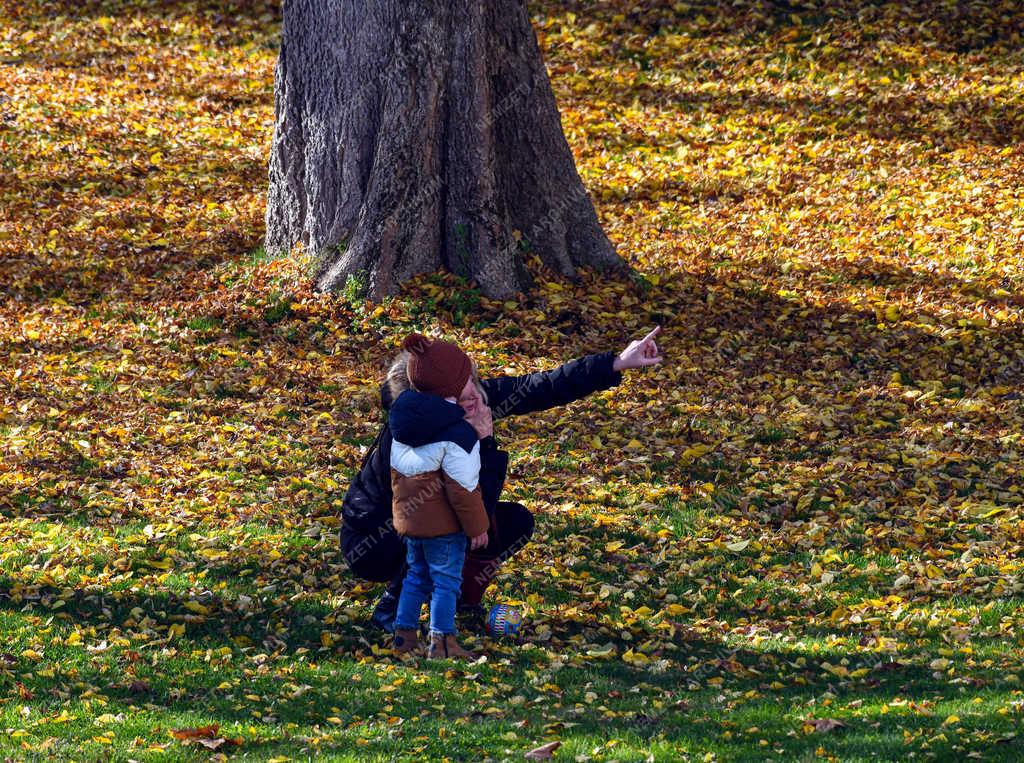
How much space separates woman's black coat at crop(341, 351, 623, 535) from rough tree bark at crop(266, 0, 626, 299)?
15.5 feet

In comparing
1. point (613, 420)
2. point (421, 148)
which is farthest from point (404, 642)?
point (421, 148)

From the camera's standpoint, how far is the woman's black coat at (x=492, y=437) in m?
6.07

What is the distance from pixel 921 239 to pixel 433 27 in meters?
5.21

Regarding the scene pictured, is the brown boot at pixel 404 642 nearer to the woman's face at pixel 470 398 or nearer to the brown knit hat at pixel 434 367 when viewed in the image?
the woman's face at pixel 470 398

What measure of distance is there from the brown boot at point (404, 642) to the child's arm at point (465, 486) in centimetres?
69

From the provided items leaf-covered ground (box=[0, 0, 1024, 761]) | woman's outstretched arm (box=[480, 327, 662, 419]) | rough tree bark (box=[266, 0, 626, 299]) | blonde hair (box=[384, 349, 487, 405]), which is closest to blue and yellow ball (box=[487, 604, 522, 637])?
leaf-covered ground (box=[0, 0, 1024, 761])

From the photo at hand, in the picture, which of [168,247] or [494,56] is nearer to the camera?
[494,56]

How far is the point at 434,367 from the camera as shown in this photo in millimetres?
5730

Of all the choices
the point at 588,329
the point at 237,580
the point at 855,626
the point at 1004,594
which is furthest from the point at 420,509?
the point at 588,329

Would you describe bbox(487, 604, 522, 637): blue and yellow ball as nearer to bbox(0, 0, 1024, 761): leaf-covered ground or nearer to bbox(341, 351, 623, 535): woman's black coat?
bbox(0, 0, 1024, 761): leaf-covered ground

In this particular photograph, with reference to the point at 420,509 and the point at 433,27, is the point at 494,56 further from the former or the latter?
the point at 420,509

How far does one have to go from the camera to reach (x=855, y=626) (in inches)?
261

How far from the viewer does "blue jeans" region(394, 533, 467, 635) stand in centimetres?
599

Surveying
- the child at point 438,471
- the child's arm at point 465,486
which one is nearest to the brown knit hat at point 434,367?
the child at point 438,471
